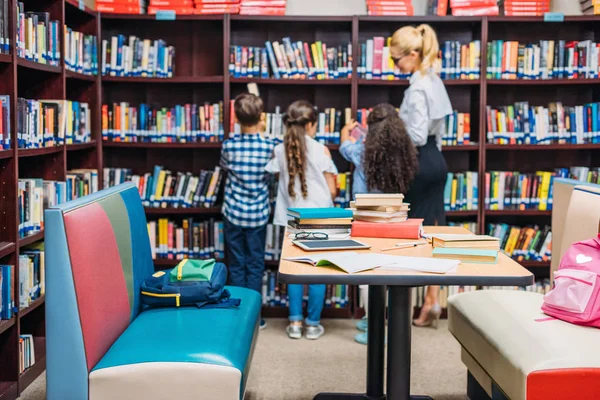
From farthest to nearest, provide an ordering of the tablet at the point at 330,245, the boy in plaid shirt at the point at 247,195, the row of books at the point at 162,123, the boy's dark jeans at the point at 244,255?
1. the row of books at the point at 162,123
2. the boy's dark jeans at the point at 244,255
3. the boy in plaid shirt at the point at 247,195
4. the tablet at the point at 330,245

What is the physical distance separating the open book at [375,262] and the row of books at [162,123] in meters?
2.62

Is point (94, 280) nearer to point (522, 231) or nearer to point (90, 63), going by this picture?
point (90, 63)

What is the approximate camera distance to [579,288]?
8.17 ft

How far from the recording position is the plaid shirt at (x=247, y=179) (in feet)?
14.7

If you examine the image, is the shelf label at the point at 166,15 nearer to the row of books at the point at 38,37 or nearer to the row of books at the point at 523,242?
the row of books at the point at 38,37

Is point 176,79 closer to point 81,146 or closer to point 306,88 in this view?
point 81,146

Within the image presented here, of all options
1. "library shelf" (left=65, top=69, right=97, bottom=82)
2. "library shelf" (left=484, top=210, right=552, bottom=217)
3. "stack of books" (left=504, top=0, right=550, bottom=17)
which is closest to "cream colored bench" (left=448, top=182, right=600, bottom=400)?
"library shelf" (left=484, top=210, right=552, bottom=217)

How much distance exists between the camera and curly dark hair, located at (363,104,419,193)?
4203mm

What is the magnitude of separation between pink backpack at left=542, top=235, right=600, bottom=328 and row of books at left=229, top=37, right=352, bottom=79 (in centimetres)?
258

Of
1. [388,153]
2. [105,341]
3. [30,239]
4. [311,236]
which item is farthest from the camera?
[388,153]

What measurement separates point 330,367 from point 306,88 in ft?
7.07

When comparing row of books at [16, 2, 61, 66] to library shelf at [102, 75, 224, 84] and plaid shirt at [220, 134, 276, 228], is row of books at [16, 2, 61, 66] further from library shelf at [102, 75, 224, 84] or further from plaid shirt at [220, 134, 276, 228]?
plaid shirt at [220, 134, 276, 228]

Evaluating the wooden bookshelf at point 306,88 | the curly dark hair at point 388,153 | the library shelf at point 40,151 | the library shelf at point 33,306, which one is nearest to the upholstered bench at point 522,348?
the curly dark hair at point 388,153

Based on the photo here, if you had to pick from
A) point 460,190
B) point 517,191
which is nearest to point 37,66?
point 460,190
